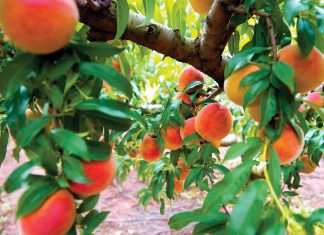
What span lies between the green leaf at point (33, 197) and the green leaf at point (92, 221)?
0.07 m

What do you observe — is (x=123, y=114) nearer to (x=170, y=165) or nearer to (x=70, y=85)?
(x=70, y=85)

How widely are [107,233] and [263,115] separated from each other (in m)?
2.26

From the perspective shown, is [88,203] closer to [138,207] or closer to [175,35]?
[175,35]

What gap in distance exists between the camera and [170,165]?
3.56ft

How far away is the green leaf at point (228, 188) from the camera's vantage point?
0.37 m

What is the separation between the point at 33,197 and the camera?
332mm

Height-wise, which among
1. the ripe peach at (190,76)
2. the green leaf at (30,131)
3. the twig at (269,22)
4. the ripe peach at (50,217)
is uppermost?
the twig at (269,22)

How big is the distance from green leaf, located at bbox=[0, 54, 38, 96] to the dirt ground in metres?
1.96

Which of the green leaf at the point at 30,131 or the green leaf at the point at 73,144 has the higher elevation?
the green leaf at the point at 30,131

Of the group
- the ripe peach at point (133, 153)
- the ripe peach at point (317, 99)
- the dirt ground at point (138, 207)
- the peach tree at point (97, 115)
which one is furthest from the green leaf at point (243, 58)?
the dirt ground at point (138, 207)

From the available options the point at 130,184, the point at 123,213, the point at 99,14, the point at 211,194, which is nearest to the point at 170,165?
the point at 99,14

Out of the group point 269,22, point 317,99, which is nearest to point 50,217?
point 269,22

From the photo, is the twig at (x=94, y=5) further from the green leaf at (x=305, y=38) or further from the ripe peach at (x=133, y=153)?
the ripe peach at (x=133, y=153)

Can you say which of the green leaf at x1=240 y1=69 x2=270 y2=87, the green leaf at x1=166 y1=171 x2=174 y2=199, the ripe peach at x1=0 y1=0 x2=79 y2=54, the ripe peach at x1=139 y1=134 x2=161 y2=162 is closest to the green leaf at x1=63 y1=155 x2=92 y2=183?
the ripe peach at x1=0 y1=0 x2=79 y2=54
